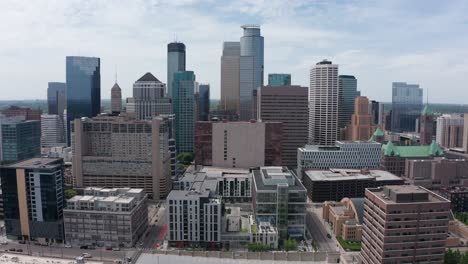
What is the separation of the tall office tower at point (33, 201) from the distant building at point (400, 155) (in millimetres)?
111622

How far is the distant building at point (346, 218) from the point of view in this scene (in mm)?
93125

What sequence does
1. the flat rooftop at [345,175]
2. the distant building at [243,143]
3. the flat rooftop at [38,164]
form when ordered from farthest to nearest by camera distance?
1. the distant building at [243,143]
2. the flat rooftop at [345,175]
3. the flat rooftop at [38,164]

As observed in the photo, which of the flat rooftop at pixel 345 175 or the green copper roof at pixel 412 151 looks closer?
the flat rooftop at pixel 345 175

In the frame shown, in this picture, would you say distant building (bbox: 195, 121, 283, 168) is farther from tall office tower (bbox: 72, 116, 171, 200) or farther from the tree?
the tree

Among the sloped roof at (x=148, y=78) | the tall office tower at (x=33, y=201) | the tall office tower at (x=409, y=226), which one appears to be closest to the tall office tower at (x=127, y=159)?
the tall office tower at (x=33, y=201)

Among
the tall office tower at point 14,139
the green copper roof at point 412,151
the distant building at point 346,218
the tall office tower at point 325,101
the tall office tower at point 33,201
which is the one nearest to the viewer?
the tall office tower at point 33,201

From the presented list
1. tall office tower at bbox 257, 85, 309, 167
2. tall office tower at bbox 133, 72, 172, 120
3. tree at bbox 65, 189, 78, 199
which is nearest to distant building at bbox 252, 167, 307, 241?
tree at bbox 65, 189, 78, 199

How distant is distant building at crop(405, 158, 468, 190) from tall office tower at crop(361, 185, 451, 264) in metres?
67.8

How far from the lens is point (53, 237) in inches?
3575

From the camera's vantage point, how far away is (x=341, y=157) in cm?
14738

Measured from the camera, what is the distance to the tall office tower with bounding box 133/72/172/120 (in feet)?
631

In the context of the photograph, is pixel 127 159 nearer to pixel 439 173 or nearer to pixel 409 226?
pixel 409 226

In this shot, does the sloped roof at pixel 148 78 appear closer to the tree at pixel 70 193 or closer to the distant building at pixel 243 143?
the distant building at pixel 243 143

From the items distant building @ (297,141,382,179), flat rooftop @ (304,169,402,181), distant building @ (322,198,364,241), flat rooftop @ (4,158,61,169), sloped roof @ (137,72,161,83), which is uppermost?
sloped roof @ (137,72,161,83)
